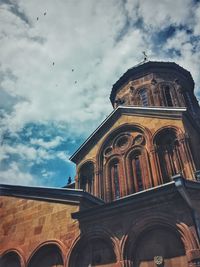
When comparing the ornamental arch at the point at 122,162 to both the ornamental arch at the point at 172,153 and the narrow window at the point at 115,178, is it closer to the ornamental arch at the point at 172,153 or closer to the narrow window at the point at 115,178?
the narrow window at the point at 115,178

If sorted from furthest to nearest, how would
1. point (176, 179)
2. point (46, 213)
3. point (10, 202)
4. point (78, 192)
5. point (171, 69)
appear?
point (171, 69)
point (10, 202)
point (46, 213)
point (78, 192)
point (176, 179)

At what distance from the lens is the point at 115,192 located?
44.7 feet

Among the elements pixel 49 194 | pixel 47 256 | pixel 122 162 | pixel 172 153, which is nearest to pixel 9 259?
pixel 47 256

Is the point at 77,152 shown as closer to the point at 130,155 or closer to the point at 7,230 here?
the point at 130,155

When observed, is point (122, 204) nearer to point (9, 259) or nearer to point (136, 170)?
point (136, 170)

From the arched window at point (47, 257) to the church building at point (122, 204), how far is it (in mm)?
36

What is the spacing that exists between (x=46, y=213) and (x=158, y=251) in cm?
501

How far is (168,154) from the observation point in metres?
13.2

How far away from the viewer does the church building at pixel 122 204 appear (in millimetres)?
8234

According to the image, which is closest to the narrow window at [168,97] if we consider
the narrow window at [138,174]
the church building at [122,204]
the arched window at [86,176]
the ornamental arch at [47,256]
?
the church building at [122,204]

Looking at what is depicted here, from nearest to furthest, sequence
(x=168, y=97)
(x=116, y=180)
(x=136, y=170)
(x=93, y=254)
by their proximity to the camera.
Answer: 1. (x=93, y=254)
2. (x=136, y=170)
3. (x=116, y=180)
4. (x=168, y=97)

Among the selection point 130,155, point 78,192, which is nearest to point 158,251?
point 78,192

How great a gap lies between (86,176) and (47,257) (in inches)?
236

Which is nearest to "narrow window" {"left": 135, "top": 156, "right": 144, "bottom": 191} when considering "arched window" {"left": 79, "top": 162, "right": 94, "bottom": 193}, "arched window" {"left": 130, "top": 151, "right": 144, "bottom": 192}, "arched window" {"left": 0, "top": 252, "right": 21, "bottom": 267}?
"arched window" {"left": 130, "top": 151, "right": 144, "bottom": 192}
